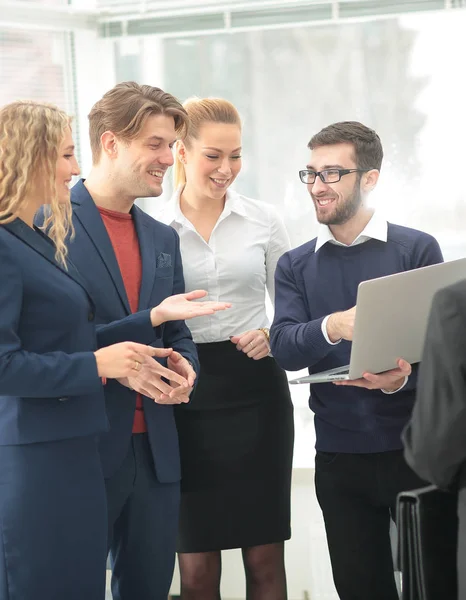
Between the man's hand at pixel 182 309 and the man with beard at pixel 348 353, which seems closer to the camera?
the man's hand at pixel 182 309

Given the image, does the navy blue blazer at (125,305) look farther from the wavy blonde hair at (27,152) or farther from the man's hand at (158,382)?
the wavy blonde hair at (27,152)

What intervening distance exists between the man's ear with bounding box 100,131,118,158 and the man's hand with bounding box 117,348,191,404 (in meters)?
0.60

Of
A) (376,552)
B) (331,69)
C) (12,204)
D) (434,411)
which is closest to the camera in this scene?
(434,411)

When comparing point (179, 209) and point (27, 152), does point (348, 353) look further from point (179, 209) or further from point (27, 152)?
point (27, 152)

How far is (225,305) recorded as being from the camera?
89.4 inches

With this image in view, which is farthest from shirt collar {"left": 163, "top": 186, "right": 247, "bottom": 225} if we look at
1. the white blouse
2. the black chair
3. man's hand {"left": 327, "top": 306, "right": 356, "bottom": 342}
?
the black chair

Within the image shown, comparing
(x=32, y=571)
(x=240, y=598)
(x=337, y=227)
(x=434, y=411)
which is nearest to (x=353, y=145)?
(x=337, y=227)

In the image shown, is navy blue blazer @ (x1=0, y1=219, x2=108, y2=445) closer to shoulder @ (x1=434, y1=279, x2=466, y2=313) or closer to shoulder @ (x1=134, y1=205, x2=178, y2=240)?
shoulder @ (x1=134, y1=205, x2=178, y2=240)

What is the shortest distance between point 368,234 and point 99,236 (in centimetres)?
76

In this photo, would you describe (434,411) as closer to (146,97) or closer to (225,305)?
(225,305)

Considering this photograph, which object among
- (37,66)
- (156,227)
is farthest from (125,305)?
(37,66)

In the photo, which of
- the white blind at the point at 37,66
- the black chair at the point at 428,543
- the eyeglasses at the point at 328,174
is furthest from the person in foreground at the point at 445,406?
the white blind at the point at 37,66

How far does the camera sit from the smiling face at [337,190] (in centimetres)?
260

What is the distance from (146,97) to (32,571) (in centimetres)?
131
